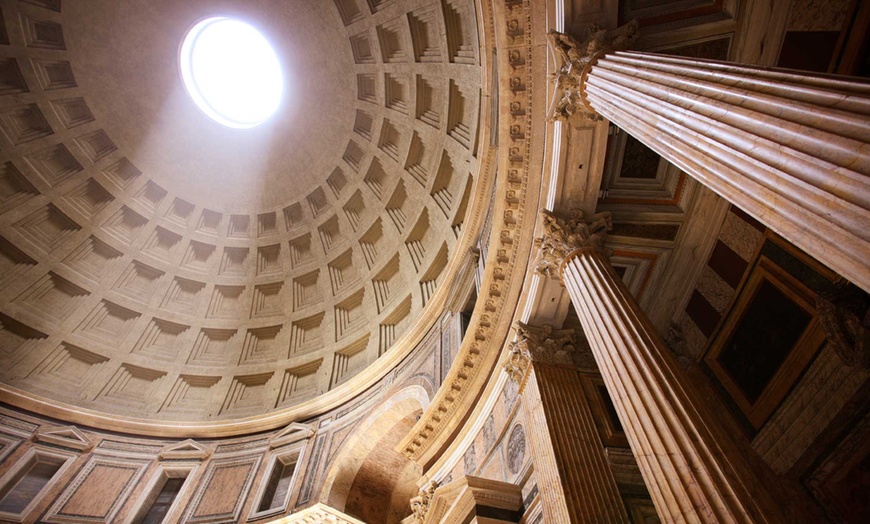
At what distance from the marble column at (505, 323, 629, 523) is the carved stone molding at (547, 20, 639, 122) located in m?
3.66

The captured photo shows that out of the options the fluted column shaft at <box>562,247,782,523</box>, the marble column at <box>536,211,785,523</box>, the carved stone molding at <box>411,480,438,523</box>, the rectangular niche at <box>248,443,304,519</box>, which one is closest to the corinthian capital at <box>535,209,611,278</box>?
the marble column at <box>536,211,785,523</box>

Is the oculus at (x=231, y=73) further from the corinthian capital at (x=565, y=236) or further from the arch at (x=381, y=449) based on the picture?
the corinthian capital at (x=565, y=236)

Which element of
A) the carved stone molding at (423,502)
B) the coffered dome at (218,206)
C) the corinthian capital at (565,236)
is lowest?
the carved stone molding at (423,502)

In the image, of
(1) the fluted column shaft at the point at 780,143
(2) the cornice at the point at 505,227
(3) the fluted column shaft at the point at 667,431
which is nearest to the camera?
(1) the fluted column shaft at the point at 780,143

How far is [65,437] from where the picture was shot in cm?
1392

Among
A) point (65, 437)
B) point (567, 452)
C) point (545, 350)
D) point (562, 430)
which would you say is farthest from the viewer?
point (65, 437)

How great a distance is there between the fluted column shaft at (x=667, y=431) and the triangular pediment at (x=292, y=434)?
38.4ft

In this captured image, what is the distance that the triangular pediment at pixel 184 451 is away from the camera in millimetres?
14352

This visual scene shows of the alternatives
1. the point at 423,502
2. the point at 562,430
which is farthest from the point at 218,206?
the point at 562,430

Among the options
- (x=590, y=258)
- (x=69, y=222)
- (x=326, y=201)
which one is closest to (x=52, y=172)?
(x=69, y=222)

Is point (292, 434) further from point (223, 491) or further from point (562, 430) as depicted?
point (562, 430)

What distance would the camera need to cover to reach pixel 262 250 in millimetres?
20375

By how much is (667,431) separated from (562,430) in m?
2.41

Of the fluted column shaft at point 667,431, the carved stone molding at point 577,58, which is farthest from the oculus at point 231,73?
the fluted column shaft at point 667,431
